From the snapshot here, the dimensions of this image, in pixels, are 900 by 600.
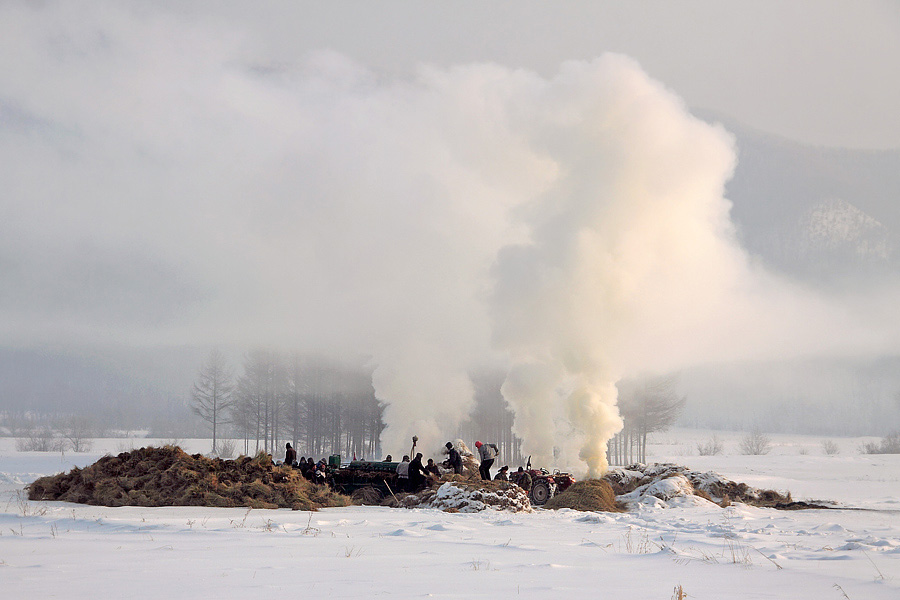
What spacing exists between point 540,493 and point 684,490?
589 cm

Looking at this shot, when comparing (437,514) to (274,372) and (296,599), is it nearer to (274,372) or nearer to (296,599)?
(296,599)

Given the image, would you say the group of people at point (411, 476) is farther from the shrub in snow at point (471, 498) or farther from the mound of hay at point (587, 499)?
the mound of hay at point (587, 499)

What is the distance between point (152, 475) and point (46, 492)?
3073 millimetres

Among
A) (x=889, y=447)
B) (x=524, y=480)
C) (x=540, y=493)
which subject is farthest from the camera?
(x=889, y=447)

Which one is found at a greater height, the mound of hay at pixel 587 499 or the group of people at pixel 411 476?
the group of people at pixel 411 476

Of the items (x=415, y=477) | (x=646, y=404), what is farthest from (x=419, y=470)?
(x=646, y=404)

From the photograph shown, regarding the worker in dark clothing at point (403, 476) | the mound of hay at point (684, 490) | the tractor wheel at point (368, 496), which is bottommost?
the mound of hay at point (684, 490)

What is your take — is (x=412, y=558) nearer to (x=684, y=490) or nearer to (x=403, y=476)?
(x=403, y=476)

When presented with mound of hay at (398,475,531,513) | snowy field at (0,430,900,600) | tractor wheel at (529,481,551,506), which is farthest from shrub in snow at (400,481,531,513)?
tractor wheel at (529,481,551,506)

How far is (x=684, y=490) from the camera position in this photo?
2947 cm

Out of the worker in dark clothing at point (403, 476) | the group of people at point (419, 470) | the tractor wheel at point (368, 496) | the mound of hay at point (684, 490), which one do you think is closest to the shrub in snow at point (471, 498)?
the tractor wheel at point (368, 496)

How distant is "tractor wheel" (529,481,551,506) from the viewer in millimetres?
29134

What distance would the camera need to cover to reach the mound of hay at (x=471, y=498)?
22547 mm

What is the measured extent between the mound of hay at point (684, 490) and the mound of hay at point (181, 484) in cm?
1299
